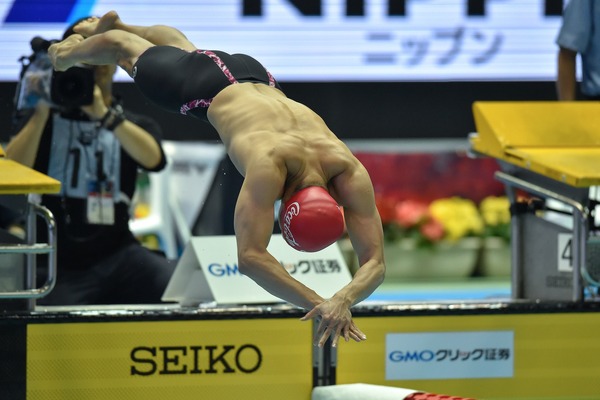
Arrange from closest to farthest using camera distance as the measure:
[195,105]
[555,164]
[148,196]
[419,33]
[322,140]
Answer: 1. [322,140]
2. [195,105]
3. [555,164]
4. [419,33]
5. [148,196]

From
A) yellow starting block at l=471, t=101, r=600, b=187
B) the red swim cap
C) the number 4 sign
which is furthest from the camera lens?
the number 4 sign

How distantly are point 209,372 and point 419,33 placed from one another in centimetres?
302

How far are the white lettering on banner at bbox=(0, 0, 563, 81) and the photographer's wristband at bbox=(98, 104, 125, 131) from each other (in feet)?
5.25

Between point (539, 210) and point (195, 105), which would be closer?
point (195, 105)

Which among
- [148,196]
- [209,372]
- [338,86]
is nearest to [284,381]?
[209,372]

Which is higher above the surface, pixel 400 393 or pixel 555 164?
pixel 555 164

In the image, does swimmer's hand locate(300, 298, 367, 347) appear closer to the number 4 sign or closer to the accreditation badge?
the number 4 sign

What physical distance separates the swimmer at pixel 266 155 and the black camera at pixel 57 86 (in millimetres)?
143

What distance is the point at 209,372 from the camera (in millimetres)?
4723

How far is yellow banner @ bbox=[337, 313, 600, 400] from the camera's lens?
4.81 meters

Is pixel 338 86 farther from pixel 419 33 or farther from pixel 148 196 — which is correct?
pixel 148 196

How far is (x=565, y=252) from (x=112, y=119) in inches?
79.5

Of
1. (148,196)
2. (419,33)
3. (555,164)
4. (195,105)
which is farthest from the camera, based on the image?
(148,196)

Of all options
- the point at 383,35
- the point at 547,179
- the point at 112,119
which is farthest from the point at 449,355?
the point at 383,35
